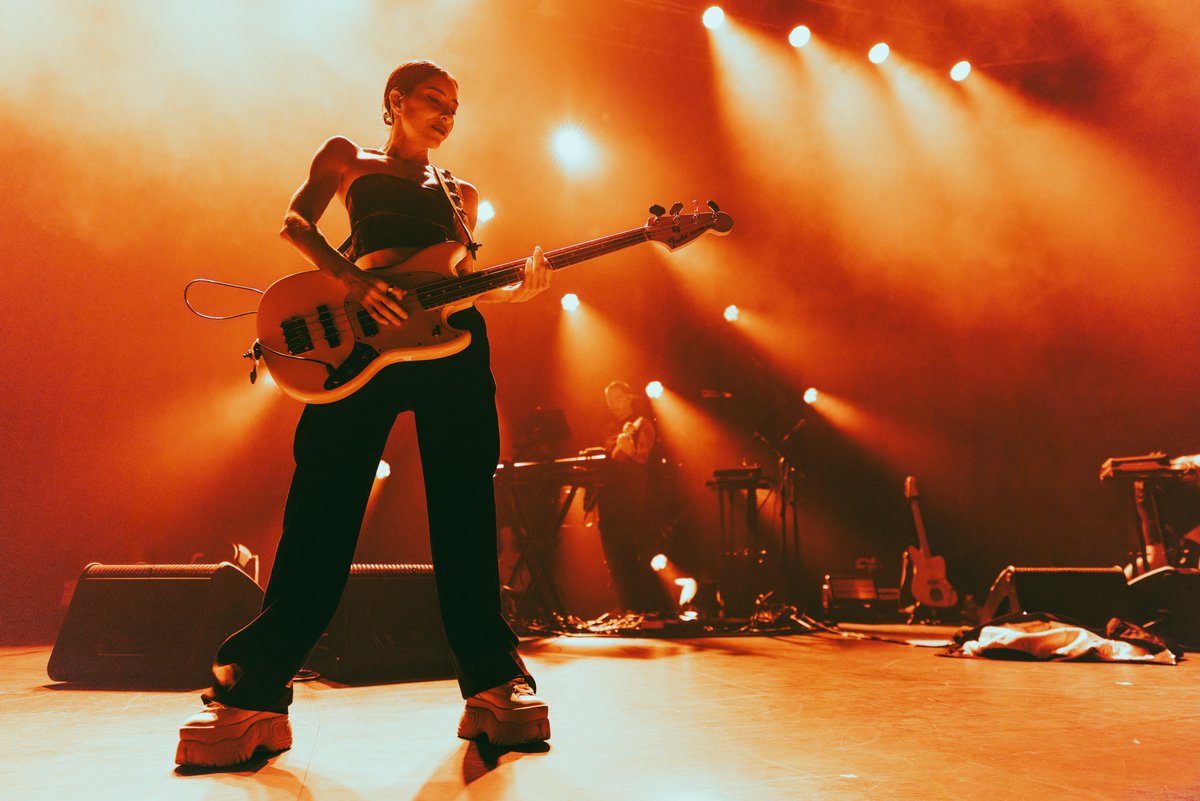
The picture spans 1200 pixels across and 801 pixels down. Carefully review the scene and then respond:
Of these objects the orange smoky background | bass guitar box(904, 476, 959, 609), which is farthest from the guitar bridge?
bass guitar box(904, 476, 959, 609)

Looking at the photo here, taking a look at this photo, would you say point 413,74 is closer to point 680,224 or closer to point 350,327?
point 350,327

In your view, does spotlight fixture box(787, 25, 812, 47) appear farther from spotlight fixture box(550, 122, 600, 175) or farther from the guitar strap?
the guitar strap

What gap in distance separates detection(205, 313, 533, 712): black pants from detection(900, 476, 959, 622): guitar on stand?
19.2 feet

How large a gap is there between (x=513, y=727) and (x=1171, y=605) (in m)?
4.02

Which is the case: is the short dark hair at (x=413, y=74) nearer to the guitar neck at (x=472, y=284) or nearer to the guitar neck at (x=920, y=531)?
the guitar neck at (x=472, y=284)

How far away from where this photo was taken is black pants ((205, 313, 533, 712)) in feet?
5.44

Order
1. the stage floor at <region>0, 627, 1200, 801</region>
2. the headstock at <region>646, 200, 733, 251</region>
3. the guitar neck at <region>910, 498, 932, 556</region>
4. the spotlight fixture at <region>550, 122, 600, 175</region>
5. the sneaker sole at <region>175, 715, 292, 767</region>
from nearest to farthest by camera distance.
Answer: the stage floor at <region>0, 627, 1200, 801</region>, the sneaker sole at <region>175, 715, 292, 767</region>, the headstock at <region>646, 200, 733, 251</region>, the guitar neck at <region>910, 498, 932, 556</region>, the spotlight fixture at <region>550, 122, 600, 175</region>

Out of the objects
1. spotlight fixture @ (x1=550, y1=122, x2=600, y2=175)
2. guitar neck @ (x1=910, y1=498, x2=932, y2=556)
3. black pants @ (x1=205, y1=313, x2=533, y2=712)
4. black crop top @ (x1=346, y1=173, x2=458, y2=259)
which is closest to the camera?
black pants @ (x1=205, y1=313, x2=533, y2=712)

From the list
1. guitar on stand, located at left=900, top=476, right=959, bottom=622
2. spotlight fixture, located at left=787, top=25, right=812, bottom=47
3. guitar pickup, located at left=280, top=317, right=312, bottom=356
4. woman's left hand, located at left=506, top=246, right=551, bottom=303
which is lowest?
guitar on stand, located at left=900, top=476, right=959, bottom=622

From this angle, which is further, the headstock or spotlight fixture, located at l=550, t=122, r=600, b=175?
spotlight fixture, located at l=550, t=122, r=600, b=175

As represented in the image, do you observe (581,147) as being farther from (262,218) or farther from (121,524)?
(121,524)

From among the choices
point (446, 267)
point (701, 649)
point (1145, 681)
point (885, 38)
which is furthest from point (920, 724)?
point (885, 38)

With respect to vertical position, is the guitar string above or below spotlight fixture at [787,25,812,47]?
below

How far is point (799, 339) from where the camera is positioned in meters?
8.76
